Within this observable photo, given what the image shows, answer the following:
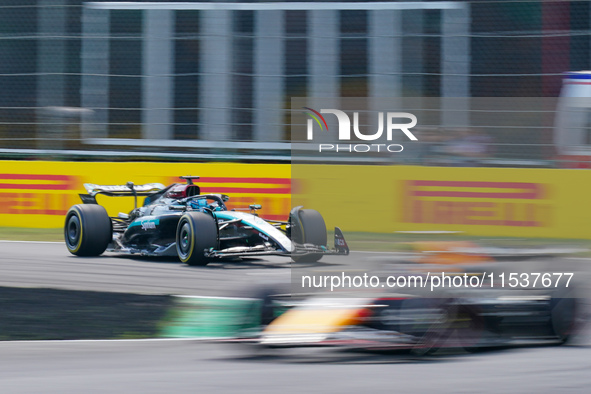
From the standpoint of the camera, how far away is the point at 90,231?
27.0 feet

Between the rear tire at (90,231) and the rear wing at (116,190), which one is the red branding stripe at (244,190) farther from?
the rear tire at (90,231)

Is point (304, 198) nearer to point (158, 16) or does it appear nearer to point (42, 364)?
point (158, 16)

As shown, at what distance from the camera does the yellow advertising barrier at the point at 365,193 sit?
9.03 metres

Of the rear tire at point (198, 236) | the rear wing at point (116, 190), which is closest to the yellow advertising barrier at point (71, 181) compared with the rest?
the rear wing at point (116, 190)

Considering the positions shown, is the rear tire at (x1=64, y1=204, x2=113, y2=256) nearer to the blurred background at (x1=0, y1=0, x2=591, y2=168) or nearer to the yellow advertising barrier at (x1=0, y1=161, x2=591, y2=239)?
the yellow advertising barrier at (x1=0, y1=161, x2=591, y2=239)

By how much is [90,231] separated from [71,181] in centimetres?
276

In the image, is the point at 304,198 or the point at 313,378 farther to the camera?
the point at 304,198

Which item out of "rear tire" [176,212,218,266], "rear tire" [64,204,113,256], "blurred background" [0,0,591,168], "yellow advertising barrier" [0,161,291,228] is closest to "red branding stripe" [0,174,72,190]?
"yellow advertising barrier" [0,161,291,228]

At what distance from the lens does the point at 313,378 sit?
149 inches

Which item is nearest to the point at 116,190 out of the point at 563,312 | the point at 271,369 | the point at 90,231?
the point at 90,231

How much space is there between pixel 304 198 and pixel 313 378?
6031 millimetres

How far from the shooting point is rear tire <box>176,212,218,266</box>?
7551 mm

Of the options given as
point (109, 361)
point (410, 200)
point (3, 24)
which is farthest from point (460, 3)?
point (109, 361)

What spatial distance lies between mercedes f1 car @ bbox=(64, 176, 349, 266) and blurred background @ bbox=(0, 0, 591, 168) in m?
2.06
